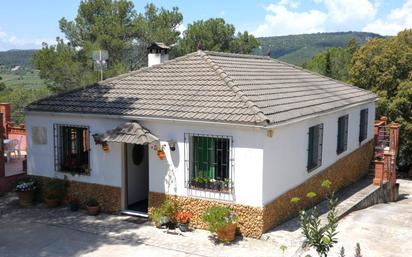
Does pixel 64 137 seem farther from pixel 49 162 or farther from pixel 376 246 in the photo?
pixel 376 246

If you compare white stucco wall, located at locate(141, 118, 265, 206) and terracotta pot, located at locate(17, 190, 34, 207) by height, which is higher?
white stucco wall, located at locate(141, 118, 265, 206)

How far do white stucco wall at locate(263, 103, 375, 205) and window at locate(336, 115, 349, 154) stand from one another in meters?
0.42

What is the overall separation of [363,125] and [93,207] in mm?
12890

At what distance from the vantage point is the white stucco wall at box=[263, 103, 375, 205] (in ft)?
39.2

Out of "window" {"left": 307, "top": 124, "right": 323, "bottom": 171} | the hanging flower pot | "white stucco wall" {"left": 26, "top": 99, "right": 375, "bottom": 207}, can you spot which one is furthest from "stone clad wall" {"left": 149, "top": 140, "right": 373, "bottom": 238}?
the hanging flower pot

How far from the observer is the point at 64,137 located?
1466 centimetres

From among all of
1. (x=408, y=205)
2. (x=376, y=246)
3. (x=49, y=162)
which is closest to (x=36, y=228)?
(x=49, y=162)

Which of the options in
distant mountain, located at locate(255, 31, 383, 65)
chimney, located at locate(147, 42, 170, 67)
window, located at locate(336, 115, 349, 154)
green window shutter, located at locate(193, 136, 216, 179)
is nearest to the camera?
green window shutter, located at locate(193, 136, 216, 179)

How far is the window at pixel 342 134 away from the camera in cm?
1753

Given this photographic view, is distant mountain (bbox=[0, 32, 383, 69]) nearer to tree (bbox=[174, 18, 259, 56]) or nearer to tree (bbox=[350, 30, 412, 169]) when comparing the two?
tree (bbox=[174, 18, 259, 56])

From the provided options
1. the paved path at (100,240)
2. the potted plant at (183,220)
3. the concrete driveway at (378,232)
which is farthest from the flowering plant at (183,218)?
the concrete driveway at (378,232)

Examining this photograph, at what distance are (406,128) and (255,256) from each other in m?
20.8

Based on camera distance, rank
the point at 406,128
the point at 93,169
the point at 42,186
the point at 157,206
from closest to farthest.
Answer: the point at 157,206, the point at 93,169, the point at 42,186, the point at 406,128

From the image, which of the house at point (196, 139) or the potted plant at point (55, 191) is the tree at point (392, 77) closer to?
the house at point (196, 139)
